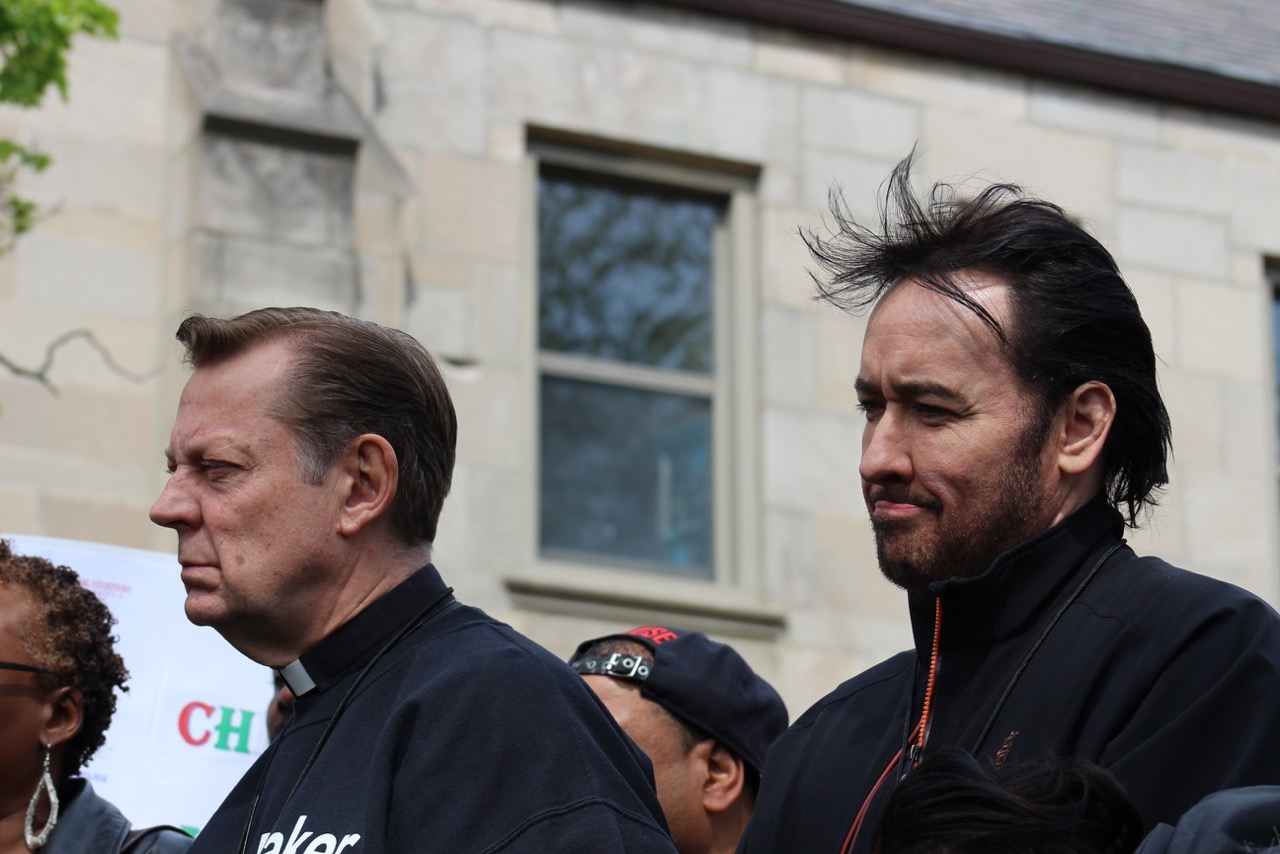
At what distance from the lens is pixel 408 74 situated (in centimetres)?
980

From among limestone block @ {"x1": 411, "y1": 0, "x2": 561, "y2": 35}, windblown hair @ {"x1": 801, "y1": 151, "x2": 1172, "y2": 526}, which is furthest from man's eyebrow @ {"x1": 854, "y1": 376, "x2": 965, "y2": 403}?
limestone block @ {"x1": 411, "y1": 0, "x2": 561, "y2": 35}

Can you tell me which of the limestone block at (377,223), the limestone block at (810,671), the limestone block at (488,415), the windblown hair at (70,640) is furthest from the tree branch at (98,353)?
the windblown hair at (70,640)

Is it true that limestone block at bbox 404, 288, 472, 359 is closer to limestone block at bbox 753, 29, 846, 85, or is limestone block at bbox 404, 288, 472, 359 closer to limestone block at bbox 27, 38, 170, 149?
limestone block at bbox 27, 38, 170, 149

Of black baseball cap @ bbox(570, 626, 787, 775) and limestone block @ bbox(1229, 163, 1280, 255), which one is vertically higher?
limestone block @ bbox(1229, 163, 1280, 255)

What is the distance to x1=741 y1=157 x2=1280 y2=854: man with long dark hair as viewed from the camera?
310 centimetres

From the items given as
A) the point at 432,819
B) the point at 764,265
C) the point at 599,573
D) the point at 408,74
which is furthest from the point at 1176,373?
the point at 432,819

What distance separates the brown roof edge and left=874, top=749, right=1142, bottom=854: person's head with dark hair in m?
8.00

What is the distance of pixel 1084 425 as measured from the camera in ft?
11.4

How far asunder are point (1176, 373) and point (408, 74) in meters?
4.09

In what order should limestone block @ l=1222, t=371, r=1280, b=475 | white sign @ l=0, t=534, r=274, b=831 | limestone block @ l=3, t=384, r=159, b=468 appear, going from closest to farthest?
white sign @ l=0, t=534, r=274, b=831, limestone block @ l=3, t=384, r=159, b=468, limestone block @ l=1222, t=371, r=1280, b=475

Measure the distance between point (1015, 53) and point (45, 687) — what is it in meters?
7.86

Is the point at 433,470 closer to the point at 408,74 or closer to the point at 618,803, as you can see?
the point at 618,803

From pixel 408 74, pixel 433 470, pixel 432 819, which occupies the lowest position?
pixel 432 819

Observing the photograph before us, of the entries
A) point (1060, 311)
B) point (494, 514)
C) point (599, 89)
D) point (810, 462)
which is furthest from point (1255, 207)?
point (1060, 311)
